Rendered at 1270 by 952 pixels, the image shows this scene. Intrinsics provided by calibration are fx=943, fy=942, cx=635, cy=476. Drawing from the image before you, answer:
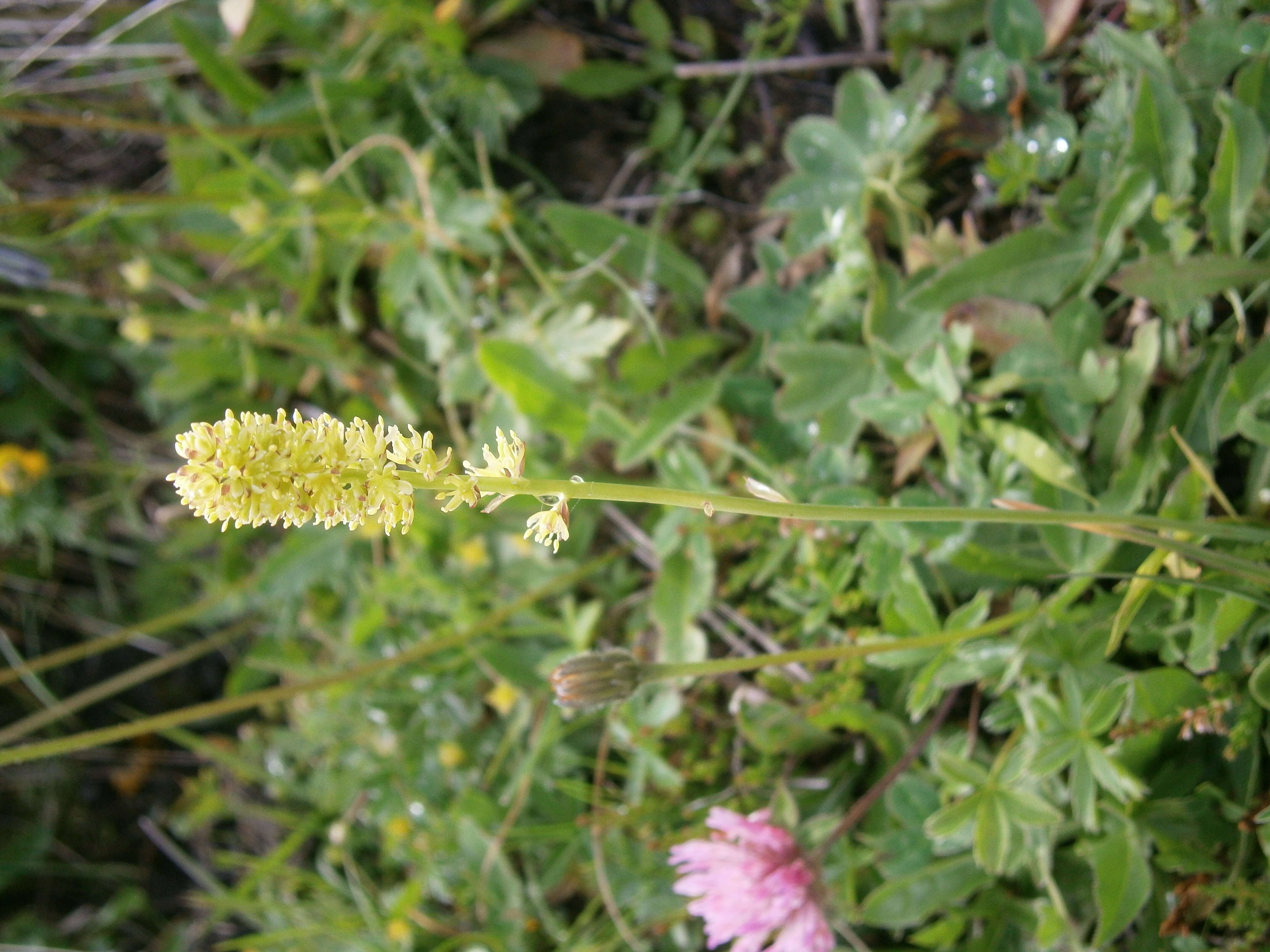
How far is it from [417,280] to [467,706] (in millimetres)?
865

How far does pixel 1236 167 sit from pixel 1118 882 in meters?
0.89

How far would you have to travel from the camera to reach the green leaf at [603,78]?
70.9 inches

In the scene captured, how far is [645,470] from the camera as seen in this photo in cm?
177

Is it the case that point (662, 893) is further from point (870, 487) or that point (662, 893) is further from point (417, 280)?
point (417, 280)

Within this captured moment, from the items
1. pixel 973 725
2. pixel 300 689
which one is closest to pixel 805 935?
pixel 973 725

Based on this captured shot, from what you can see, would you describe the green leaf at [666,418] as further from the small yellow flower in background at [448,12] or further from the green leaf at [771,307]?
the small yellow flower in background at [448,12]

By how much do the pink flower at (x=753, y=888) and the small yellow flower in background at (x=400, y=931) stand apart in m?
0.82

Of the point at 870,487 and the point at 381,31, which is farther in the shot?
the point at 381,31

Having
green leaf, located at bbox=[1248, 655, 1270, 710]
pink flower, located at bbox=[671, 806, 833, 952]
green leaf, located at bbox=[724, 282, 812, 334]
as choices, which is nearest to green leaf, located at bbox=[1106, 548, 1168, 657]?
green leaf, located at bbox=[1248, 655, 1270, 710]

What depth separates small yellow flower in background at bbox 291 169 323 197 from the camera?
1775 mm

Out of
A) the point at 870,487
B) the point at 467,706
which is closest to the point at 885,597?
the point at 870,487

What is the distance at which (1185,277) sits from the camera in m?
1.19

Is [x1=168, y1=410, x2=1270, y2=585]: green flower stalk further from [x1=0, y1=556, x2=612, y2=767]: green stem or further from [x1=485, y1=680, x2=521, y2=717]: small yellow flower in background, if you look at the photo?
[x1=485, y1=680, x2=521, y2=717]: small yellow flower in background

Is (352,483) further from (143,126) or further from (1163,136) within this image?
(143,126)
